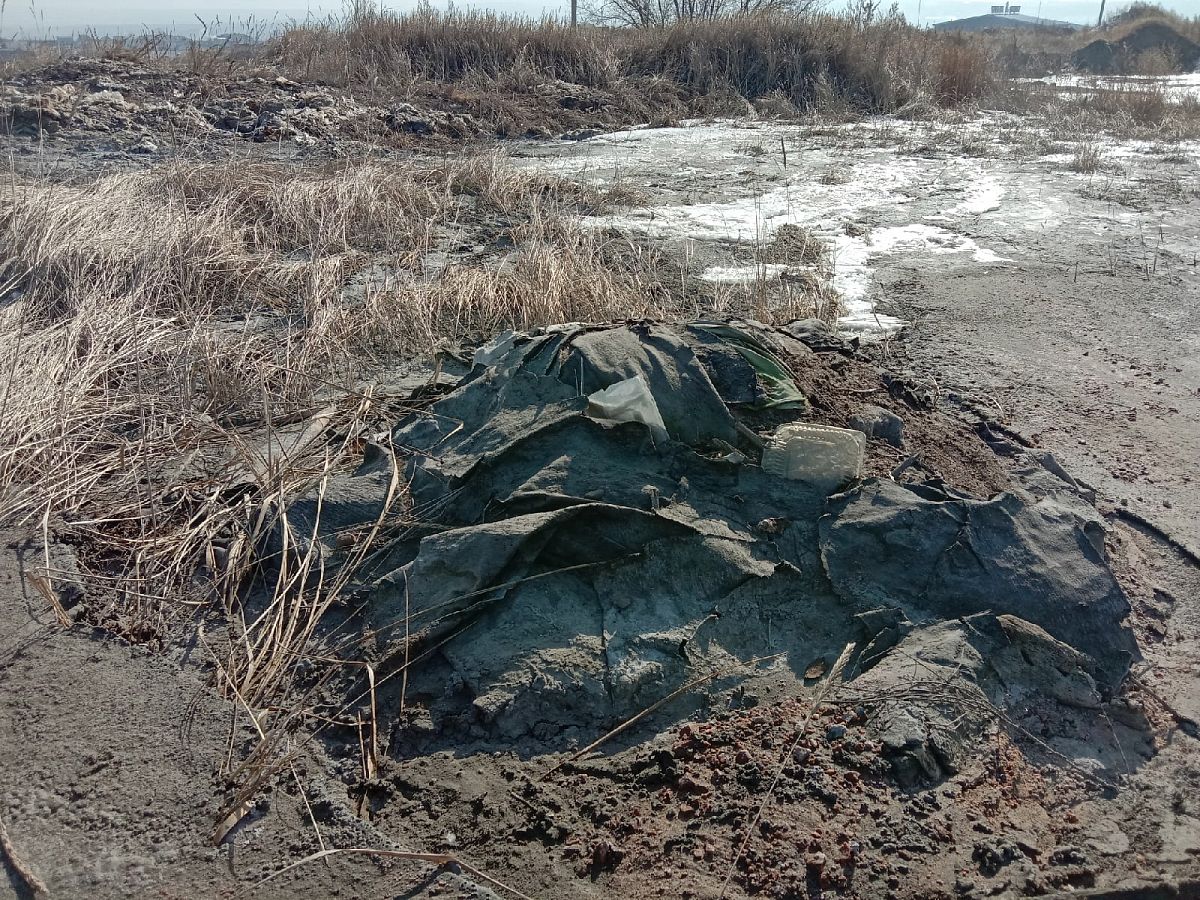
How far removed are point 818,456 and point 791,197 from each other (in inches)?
206

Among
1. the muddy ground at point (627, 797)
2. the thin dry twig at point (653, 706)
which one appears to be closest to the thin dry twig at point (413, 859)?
the muddy ground at point (627, 797)

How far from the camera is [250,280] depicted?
5000mm

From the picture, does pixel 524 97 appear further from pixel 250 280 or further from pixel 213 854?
pixel 213 854

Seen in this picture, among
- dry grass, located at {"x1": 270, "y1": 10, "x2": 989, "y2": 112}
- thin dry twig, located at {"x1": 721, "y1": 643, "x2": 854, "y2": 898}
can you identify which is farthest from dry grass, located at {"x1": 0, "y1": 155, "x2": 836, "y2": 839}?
dry grass, located at {"x1": 270, "y1": 10, "x2": 989, "y2": 112}

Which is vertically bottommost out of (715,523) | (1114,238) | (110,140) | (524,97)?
(715,523)

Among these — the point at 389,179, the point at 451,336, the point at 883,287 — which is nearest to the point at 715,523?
the point at 451,336

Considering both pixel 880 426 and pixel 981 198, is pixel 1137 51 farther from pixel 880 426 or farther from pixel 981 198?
pixel 880 426

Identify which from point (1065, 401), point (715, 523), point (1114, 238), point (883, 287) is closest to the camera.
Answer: point (715, 523)

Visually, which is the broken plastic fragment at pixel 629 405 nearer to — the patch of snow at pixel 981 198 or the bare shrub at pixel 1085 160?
the patch of snow at pixel 981 198

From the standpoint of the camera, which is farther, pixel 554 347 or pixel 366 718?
pixel 554 347

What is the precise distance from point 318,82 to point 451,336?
8.20 metres

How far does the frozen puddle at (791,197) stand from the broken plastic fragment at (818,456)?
6.67 feet

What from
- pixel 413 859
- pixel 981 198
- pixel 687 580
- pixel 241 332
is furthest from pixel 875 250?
pixel 413 859

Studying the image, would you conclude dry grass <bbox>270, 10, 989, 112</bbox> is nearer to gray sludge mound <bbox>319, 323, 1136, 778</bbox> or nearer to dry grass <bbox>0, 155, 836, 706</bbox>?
dry grass <bbox>0, 155, 836, 706</bbox>
